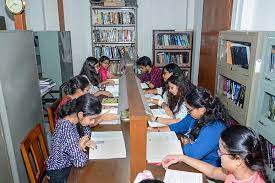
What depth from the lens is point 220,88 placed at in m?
2.78

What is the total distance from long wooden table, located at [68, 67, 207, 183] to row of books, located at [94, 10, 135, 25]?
134 inches

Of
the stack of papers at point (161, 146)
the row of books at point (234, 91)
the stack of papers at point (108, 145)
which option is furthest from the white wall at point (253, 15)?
the stack of papers at point (108, 145)

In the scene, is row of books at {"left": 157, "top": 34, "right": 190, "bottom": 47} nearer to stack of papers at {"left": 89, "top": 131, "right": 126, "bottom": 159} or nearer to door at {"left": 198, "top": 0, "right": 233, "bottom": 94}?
door at {"left": 198, "top": 0, "right": 233, "bottom": 94}

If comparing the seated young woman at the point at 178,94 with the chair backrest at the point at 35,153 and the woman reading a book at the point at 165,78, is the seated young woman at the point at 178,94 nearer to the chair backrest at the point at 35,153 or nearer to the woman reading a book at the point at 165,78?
the woman reading a book at the point at 165,78

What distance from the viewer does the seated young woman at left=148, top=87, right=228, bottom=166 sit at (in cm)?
144

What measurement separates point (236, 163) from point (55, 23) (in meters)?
4.64

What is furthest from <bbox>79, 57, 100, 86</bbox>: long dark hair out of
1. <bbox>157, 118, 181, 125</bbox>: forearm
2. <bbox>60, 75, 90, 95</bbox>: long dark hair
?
<bbox>157, 118, 181, 125</bbox>: forearm

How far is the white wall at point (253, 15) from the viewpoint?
2.32 meters

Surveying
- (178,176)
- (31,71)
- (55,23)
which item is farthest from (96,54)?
(178,176)

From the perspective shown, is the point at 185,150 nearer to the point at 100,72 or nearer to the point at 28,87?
the point at 28,87

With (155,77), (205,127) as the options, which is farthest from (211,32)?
(205,127)

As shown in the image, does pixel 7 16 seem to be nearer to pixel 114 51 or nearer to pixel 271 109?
pixel 114 51

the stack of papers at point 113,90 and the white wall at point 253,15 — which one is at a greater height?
the white wall at point 253,15

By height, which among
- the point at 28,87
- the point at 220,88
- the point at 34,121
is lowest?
the point at 34,121
